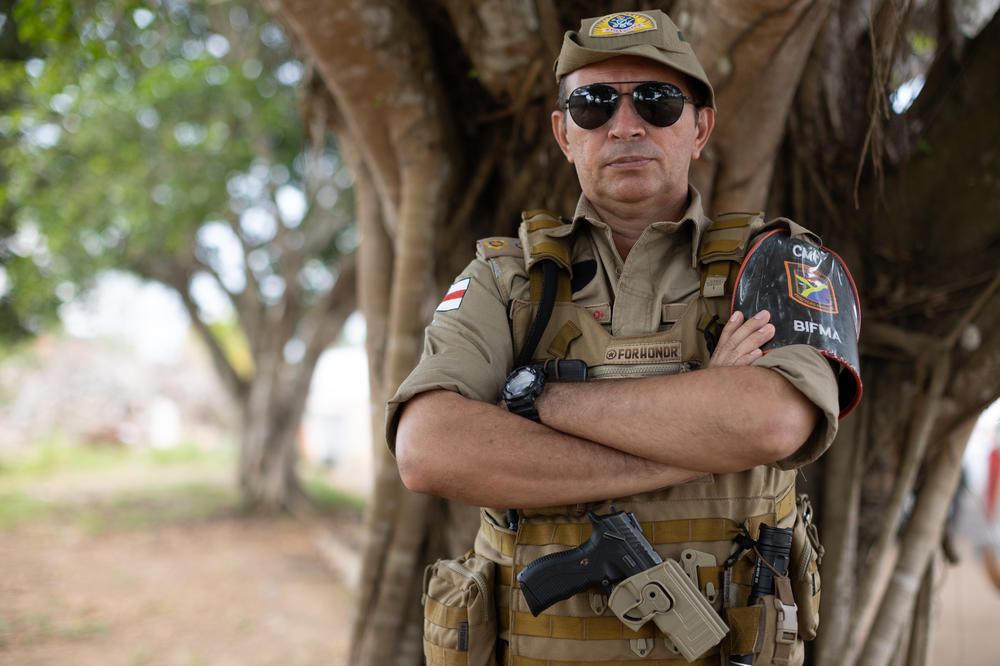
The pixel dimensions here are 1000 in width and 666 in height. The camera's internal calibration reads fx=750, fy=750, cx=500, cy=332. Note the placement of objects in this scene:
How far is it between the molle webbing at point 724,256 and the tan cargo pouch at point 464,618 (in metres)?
0.75

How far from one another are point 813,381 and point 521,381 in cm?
53

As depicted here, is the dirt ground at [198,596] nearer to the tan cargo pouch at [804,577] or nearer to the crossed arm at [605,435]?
the tan cargo pouch at [804,577]

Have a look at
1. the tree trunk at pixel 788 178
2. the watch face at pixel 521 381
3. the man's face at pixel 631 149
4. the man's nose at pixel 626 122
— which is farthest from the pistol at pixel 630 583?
the tree trunk at pixel 788 178

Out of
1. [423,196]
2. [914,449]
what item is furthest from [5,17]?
[914,449]

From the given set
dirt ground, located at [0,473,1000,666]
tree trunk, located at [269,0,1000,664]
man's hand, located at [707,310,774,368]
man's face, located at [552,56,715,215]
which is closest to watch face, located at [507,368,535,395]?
man's hand, located at [707,310,774,368]

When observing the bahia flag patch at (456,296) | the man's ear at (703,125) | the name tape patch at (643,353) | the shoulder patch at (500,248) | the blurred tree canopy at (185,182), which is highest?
the blurred tree canopy at (185,182)

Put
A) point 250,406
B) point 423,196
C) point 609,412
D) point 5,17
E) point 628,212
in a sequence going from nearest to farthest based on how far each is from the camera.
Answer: point 609,412 → point 628,212 → point 423,196 → point 5,17 → point 250,406

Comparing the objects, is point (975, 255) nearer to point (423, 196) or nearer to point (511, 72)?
point (511, 72)

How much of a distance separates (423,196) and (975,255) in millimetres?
2068

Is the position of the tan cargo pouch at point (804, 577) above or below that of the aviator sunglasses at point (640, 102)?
below

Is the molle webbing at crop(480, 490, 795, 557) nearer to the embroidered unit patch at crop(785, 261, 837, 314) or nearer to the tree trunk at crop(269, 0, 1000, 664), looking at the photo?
the embroidered unit patch at crop(785, 261, 837, 314)

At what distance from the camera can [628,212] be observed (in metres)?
1.69

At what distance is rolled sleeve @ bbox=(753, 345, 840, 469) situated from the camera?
4.37ft

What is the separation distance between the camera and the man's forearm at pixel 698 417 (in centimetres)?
134
